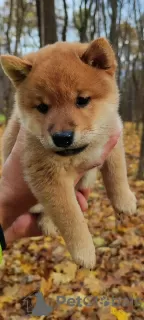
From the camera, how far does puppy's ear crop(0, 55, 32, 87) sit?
7.03 ft

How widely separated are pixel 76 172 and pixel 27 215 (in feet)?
2.39

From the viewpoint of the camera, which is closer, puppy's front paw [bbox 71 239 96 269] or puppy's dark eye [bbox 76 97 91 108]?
puppy's dark eye [bbox 76 97 91 108]

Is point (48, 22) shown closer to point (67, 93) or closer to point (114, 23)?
point (67, 93)

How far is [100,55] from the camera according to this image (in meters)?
2.14

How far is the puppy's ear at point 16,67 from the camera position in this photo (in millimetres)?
2143

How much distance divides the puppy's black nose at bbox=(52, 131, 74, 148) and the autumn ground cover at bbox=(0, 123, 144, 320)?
7.49ft

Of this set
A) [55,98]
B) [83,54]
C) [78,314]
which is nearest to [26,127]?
[55,98]

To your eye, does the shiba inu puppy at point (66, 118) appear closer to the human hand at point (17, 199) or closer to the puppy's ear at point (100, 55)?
the puppy's ear at point (100, 55)

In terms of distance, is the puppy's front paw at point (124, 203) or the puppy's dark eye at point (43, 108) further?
the puppy's front paw at point (124, 203)

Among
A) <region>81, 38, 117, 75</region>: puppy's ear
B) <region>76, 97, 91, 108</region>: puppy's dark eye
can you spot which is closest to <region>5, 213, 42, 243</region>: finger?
<region>76, 97, 91, 108</region>: puppy's dark eye

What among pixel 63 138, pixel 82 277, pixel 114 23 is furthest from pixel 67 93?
pixel 114 23

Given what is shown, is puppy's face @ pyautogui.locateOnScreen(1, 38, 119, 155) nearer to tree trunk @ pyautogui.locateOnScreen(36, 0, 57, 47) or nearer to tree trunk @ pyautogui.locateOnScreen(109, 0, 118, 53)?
tree trunk @ pyautogui.locateOnScreen(36, 0, 57, 47)

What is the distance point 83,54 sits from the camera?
215 cm

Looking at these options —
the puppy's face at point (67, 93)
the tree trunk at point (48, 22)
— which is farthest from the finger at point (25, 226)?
the tree trunk at point (48, 22)
